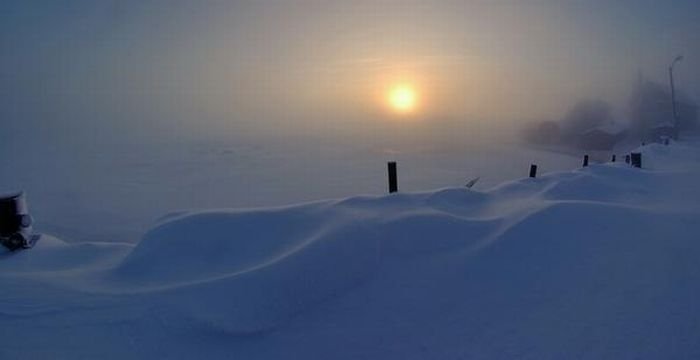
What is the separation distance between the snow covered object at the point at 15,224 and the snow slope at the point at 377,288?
0.76m

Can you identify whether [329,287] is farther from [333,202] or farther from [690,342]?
[690,342]

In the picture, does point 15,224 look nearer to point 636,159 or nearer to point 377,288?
point 377,288

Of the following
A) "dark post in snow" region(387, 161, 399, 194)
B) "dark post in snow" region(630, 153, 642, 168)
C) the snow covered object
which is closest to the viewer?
the snow covered object

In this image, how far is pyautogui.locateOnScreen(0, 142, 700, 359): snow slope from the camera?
10.8 ft


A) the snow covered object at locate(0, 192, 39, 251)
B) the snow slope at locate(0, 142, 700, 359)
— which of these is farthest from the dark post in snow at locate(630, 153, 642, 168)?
the snow covered object at locate(0, 192, 39, 251)

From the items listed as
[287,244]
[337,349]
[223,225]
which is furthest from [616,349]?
[223,225]

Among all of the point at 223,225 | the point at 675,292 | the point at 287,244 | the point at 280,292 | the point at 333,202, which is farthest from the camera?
the point at 333,202

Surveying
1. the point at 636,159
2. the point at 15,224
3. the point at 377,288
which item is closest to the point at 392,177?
the point at 377,288

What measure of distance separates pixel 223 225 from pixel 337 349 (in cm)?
259

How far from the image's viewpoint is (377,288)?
3.96 metres

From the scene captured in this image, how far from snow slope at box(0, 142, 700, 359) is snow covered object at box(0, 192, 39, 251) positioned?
759 millimetres

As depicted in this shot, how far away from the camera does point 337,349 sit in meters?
3.31

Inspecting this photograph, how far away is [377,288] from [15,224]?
6.07m

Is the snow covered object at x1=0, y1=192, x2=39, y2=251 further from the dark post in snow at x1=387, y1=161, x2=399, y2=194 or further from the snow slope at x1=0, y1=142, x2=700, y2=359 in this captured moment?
the dark post in snow at x1=387, y1=161, x2=399, y2=194
